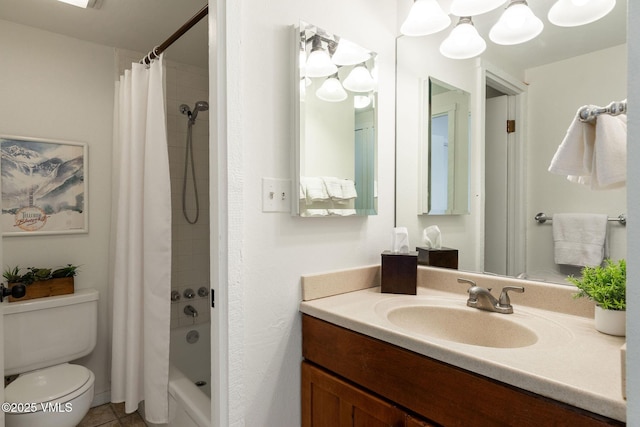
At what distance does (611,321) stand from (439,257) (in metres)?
0.64

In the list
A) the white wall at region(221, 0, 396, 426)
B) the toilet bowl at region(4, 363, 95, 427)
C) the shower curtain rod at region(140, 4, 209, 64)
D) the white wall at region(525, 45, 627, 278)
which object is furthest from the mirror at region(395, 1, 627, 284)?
the toilet bowl at region(4, 363, 95, 427)

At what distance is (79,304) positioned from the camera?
202cm

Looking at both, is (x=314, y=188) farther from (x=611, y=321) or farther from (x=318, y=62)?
(x=611, y=321)

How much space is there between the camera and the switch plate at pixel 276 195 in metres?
1.17

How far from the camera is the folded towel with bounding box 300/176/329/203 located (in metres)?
1.24

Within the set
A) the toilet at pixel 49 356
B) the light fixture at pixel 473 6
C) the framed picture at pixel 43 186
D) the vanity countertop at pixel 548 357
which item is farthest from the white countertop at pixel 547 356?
the framed picture at pixel 43 186

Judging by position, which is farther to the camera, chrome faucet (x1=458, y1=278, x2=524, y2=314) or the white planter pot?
chrome faucet (x1=458, y1=278, x2=524, y2=314)

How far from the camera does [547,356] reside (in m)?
0.78

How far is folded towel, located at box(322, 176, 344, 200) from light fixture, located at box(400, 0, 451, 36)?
0.71m

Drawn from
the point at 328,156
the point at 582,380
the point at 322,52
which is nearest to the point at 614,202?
the point at 582,380

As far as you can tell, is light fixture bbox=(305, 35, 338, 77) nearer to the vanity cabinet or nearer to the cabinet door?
the vanity cabinet

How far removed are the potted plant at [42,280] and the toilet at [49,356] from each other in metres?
0.04

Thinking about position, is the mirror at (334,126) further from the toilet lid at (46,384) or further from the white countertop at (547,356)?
the toilet lid at (46,384)

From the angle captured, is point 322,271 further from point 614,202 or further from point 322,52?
point 614,202
